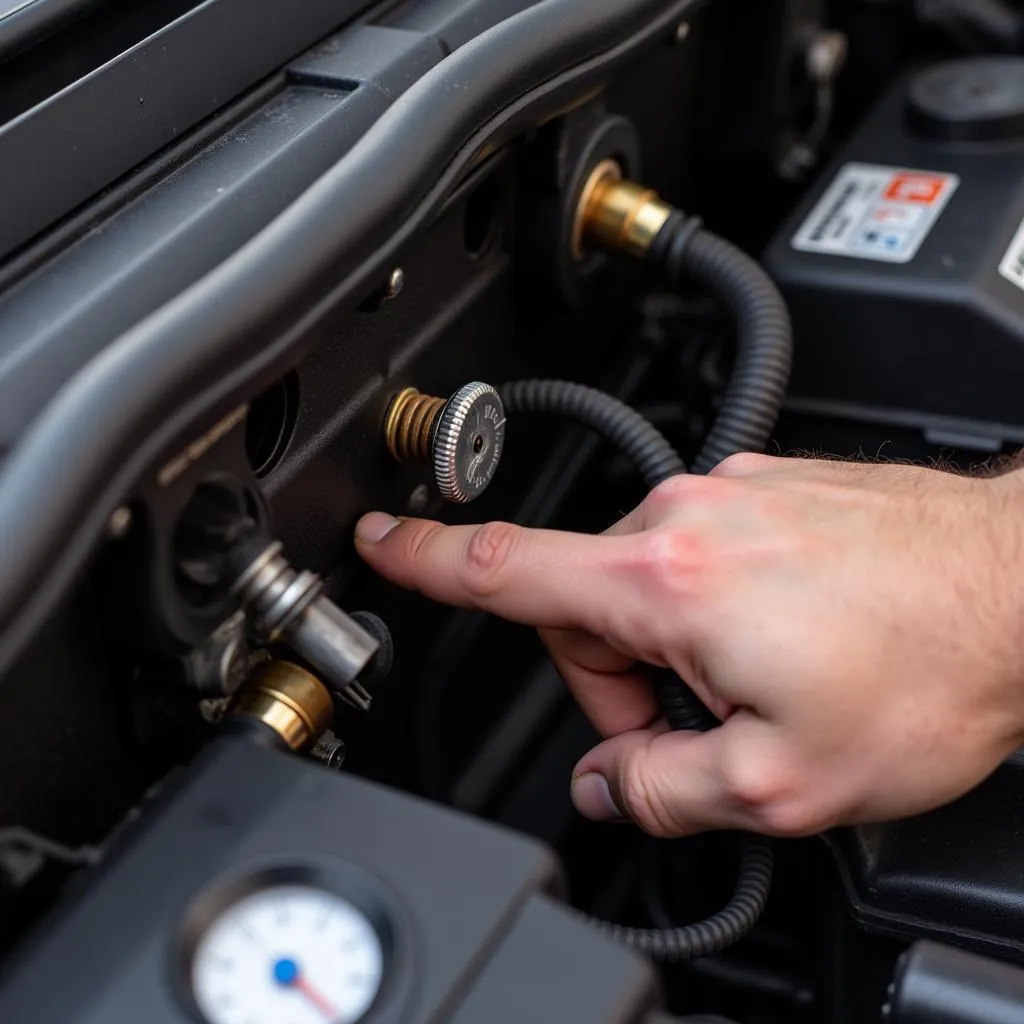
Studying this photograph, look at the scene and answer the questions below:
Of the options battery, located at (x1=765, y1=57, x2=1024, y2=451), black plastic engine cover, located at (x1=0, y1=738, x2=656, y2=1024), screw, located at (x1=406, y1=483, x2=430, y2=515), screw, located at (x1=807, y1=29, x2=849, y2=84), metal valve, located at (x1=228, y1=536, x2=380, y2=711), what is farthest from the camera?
screw, located at (x1=807, y1=29, x2=849, y2=84)

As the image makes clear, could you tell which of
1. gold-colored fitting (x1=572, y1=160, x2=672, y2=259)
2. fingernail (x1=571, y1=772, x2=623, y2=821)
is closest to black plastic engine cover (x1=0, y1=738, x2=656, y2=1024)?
fingernail (x1=571, y1=772, x2=623, y2=821)

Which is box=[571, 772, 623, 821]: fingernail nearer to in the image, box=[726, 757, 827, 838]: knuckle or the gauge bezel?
box=[726, 757, 827, 838]: knuckle

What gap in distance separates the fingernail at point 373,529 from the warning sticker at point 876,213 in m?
0.40

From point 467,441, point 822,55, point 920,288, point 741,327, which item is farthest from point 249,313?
point 822,55

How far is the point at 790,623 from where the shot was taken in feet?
2.09

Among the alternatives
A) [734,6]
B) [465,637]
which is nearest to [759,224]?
[734,6]

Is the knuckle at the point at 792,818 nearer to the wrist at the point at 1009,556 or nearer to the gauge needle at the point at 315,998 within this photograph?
the wrist at the point at 1009,556

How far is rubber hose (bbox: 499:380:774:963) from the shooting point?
727 millimetres

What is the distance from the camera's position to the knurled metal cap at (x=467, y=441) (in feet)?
2.39

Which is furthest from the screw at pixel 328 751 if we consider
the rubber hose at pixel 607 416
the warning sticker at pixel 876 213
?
the warning sticker at pixel 876 213

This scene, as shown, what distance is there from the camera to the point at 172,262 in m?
0.62

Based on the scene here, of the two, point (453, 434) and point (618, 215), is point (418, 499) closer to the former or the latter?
point (453, 434)

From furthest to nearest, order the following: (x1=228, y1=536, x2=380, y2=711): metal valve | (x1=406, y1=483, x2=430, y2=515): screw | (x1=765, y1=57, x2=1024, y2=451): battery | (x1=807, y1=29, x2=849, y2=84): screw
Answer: (x1=807, y1=29, x2=849, y2=84): screw < (x1=765, y1=57, x2=1024, y2=451): battery < (x1=406, y1=483, x2=430, y2=515): screw < (x1=228, y1=536, x2=380, y2=711): metal valve

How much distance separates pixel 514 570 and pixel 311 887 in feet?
0.71
